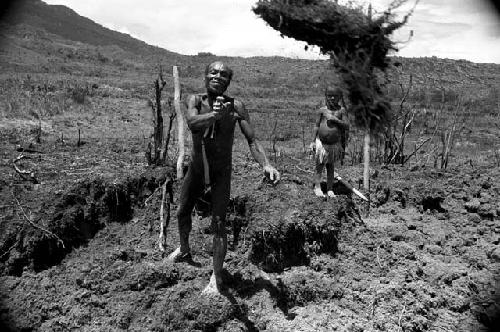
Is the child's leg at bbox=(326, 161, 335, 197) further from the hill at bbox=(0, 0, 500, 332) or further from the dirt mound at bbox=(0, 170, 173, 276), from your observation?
the dirt mound at bbox=(0, 170, 173, 276)

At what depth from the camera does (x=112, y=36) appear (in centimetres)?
5097

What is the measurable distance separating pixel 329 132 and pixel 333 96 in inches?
16.2

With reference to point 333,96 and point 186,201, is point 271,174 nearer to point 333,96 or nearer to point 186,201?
point 186,201

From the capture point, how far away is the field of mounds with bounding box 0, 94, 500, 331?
387cm

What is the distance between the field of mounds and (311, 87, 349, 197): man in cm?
40

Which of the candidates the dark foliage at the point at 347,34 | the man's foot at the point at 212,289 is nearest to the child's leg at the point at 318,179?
the dark foliage at the point at 347,34

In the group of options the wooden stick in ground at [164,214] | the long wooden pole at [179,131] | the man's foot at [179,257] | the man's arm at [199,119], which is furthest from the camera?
the long wooden pole at [179,131]

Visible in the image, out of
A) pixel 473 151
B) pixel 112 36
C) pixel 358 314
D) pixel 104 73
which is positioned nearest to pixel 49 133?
pixel 358 314

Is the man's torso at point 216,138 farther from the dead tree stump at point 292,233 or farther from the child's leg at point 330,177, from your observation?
the child's leg at point 330,177

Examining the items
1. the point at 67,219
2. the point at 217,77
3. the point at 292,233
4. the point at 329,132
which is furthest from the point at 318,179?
the point at 67,219

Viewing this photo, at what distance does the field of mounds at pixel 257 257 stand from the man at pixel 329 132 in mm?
397

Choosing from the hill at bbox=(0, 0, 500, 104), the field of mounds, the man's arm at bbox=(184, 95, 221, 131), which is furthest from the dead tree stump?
the hill at bbox=(0, 0, 500, 104)

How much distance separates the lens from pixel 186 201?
156 inches

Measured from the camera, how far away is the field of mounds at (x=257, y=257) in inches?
152
